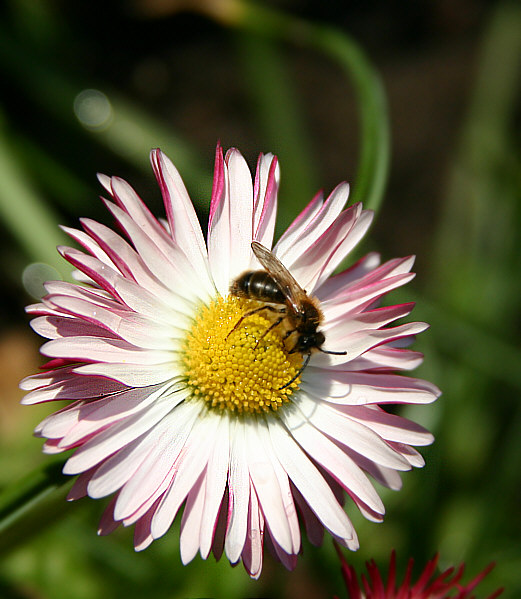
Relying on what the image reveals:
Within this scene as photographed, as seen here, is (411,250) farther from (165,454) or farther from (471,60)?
(165,454)

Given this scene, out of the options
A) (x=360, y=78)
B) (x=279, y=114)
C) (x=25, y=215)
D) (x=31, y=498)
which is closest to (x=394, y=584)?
(x=31, y=498)

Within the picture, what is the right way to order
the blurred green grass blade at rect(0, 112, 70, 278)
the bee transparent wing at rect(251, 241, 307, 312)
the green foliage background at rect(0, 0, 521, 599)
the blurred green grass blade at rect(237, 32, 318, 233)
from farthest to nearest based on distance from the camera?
the blurred green grass blade at rect(237, 32, 318, 233)
the blurred green grass blade at rect(0, 112, 70, 278)
the green foliage background at rect(0, 0, 521, 599)
the bee transparent wing at rect(251, 241, 307, 312)

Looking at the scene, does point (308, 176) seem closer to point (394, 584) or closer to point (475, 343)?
point (475, 343)

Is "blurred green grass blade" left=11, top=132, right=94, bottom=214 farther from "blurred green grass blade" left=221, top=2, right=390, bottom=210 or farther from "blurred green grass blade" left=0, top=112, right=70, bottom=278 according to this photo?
"blurred green grass blade" left=221, top=2, right=390, bottom=210

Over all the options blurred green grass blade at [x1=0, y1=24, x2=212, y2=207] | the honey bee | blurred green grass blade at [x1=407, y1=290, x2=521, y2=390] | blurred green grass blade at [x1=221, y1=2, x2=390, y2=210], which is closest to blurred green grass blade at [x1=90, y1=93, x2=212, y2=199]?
blurred green grass blade at [x1=0, y1=24, x2=212, y2=207]

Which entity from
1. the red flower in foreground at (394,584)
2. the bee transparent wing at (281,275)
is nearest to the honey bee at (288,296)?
the bee transparent wing at (281,275)

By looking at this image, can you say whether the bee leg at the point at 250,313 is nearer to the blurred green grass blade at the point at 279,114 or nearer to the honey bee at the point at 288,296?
the honey bee at the point at 288,296
